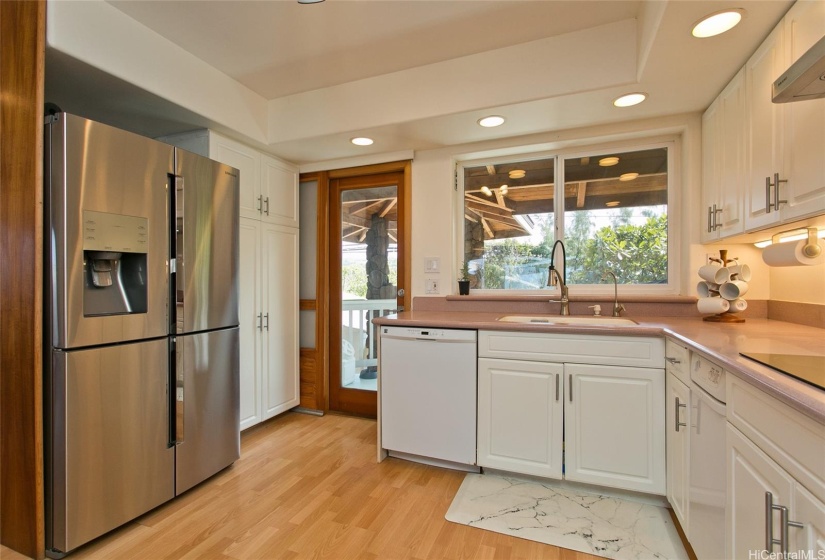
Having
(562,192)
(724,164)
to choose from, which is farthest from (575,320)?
(724,164)

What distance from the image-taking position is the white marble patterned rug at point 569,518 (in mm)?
1599

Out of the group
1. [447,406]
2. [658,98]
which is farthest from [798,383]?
[658,98]

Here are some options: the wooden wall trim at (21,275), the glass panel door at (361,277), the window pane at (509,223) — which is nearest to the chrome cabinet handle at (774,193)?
the window pane at (509,223)

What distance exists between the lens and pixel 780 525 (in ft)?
2.84

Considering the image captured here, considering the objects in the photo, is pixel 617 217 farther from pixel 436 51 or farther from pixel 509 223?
pixel 436 51

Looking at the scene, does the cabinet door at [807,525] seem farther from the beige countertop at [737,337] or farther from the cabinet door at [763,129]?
the cabinet door at [763,129]

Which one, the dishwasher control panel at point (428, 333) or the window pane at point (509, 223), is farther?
the window pane at point (509, 223)

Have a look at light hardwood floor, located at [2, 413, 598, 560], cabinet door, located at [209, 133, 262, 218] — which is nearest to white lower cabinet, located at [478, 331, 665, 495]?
light hardwood floor, located at [2, 413, 598, 560]

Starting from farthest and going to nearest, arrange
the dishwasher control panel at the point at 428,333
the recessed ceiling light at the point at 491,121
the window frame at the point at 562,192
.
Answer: the window frame at the point at 562,192, the recessed ceiling light at the point at 491,121, the dishwasher control panel at the point at 428,333

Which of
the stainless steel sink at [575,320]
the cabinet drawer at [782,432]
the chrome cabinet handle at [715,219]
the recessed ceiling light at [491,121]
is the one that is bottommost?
the cabinet drawer at [782,432]

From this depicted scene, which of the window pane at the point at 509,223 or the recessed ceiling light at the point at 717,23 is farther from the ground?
the recessed ceiling light at the point at 717,23

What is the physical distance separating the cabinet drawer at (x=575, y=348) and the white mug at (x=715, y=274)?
0.55 metres

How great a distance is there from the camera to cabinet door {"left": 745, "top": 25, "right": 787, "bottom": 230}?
4.76ft

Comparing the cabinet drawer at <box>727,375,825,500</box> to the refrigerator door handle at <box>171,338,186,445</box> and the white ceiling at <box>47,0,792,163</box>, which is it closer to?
the white ceiling at <box>47,0,792,163</box>
